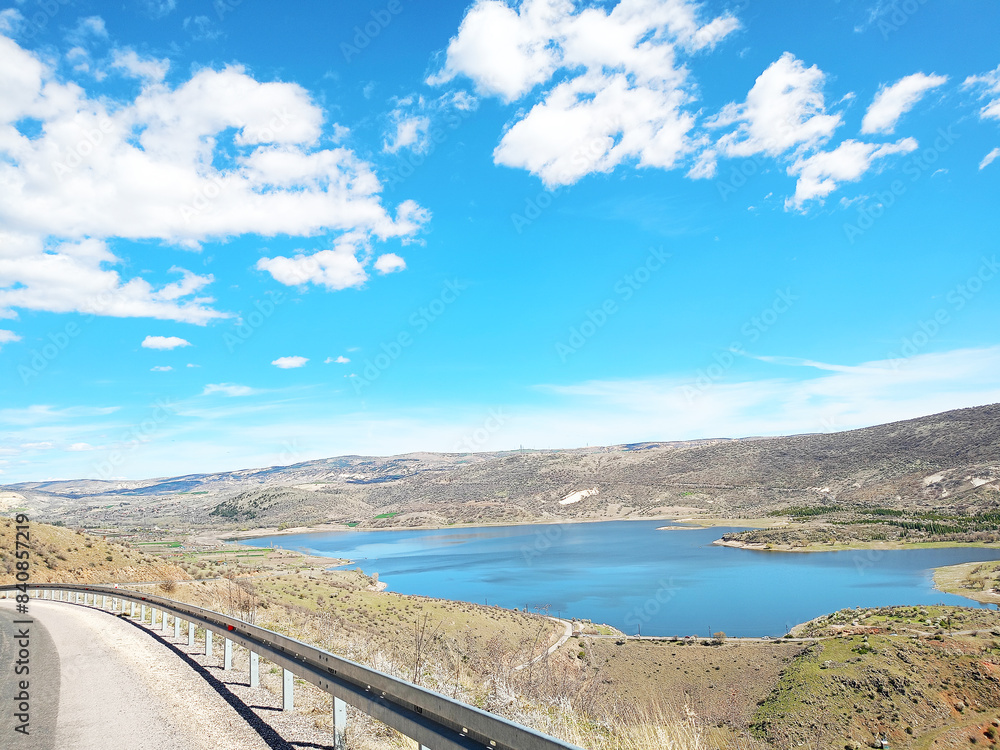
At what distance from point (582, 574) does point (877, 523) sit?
6986 centimetres

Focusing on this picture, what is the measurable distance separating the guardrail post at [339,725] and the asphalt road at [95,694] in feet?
4.67

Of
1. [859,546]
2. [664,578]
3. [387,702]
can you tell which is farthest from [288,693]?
[859,546]

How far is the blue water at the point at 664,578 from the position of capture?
5691 cm

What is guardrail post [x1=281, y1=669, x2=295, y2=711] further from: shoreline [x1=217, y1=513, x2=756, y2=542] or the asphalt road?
shoreline [x1=217, y1=513, x2=756, y2=542]

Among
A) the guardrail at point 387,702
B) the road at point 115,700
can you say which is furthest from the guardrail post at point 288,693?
the road at point 115,700

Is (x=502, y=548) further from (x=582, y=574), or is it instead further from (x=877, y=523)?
(x=877, y=523)

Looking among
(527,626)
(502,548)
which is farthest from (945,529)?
(527,626)

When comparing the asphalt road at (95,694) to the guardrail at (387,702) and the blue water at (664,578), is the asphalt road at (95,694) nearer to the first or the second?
the guardrail at (387,702)

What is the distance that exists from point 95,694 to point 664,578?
78959 millimetres

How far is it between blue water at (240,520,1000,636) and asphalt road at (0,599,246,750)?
1825 inches

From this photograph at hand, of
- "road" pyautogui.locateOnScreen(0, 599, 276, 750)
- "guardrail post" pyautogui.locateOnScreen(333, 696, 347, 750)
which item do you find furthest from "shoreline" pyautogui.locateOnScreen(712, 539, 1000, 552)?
"guardrail post" pyautogui.locateOnScreen(333, 696, 347, 750)

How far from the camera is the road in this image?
610 cm

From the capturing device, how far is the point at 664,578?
78062 mm

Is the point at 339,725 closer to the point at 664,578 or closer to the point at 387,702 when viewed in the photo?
the point at 387,702
